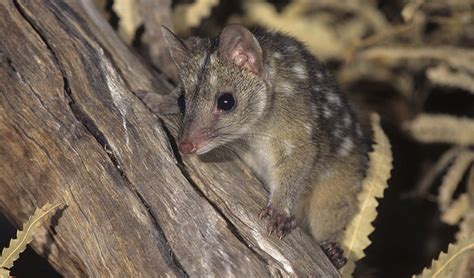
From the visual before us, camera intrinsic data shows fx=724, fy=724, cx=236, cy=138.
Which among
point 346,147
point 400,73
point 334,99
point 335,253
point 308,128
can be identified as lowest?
point 400,73

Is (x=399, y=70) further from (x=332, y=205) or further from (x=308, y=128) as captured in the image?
(x=308, y=128)

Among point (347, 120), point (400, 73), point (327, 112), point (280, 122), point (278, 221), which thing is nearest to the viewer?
point (278, 221)

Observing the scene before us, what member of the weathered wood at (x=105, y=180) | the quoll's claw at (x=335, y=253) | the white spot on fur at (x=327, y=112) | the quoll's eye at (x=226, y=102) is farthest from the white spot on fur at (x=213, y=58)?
the quoll's claw at (x=335, y=253)

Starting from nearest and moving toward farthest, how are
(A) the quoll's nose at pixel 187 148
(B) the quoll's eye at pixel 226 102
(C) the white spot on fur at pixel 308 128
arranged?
1. (A) the quoll's nose at pixel 187 148
2. (B) the quoll's eye at pixel 226 102
3. (C) the white spot on fur at pixel 308 128

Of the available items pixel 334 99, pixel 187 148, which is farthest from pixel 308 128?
pixel 187 148

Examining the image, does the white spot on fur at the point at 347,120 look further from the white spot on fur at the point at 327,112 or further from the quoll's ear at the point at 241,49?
the quoll's ear at the point at 241,49

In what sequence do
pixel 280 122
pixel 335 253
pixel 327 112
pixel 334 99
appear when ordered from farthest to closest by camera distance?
pixel 334 99
pixel 327 112
pixel 335 253
pixel 280 122

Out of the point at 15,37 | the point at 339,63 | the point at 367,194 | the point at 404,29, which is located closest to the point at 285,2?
the point at 339,63
